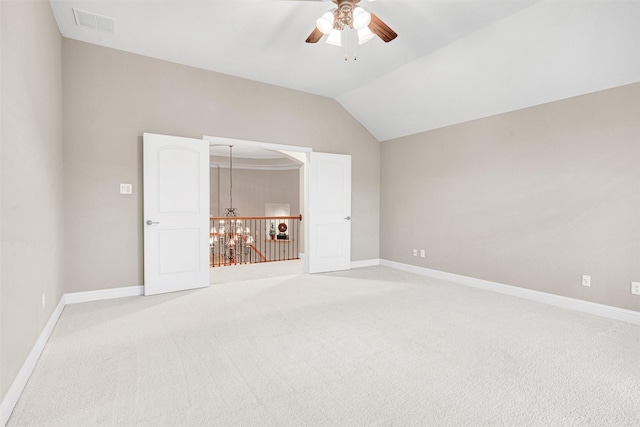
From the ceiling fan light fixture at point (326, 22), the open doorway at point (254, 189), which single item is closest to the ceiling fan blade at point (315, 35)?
the ceiling fan light fixture at point (326, 22)

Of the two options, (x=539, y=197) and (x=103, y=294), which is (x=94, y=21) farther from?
(x=539, y=197)

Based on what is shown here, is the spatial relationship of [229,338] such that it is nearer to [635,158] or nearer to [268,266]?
[268,266]

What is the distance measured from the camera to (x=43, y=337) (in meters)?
2.54

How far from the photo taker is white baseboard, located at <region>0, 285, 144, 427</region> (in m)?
1.71

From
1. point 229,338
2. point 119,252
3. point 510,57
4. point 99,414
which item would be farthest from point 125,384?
point 510,57

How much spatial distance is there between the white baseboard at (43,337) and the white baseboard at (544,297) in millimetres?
4341

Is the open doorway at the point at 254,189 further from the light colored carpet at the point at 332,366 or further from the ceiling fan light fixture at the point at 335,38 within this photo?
the light colored carpet at the point at 332,366

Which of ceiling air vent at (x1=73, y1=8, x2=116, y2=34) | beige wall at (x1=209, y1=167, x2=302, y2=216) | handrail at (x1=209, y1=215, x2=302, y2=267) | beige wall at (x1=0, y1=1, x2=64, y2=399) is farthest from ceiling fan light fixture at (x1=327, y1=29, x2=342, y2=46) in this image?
beige wall at (x1=209, y1=167, x2=302, y2=216)

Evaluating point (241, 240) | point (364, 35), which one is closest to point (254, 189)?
point (241, 240)

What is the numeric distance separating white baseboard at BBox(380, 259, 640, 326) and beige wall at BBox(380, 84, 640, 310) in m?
0.06

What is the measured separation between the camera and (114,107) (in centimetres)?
389

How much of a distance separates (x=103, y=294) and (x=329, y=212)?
3395mm

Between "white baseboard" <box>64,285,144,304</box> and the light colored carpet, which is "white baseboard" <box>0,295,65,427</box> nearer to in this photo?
the light colored carpet

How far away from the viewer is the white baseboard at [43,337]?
1.71 metres
